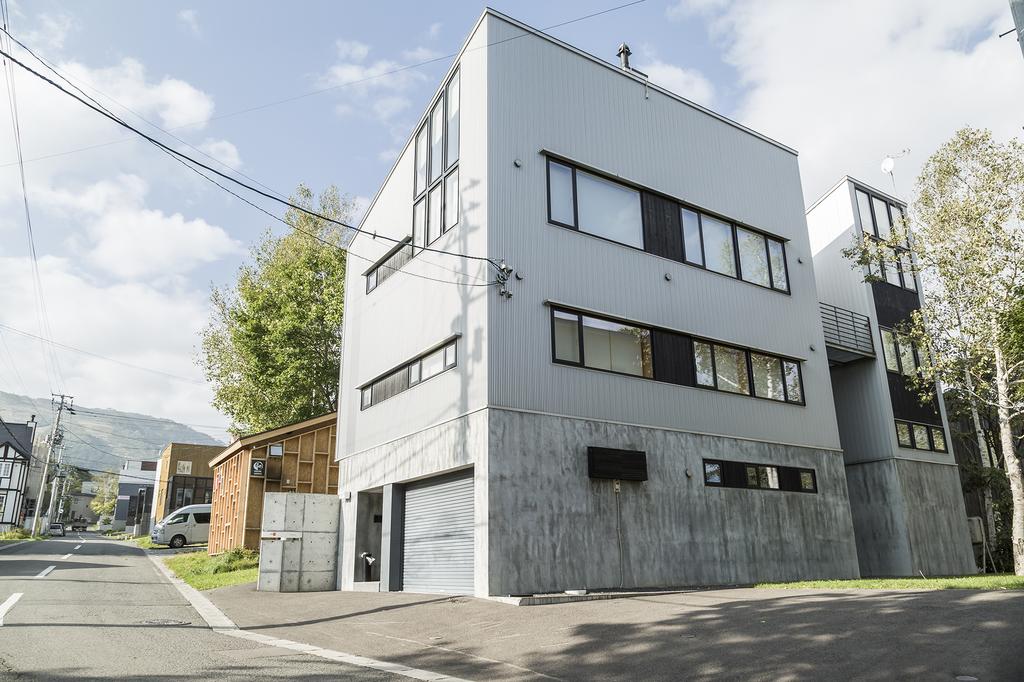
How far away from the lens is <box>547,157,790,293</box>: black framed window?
50.9 ft

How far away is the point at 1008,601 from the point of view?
789cm

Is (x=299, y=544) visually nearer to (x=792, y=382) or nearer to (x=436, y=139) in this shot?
(x=436, y=139)

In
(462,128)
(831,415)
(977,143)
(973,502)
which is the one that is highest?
(977,143)

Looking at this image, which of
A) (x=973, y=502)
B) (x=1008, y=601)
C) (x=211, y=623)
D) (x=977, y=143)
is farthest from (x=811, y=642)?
(x=973, y=502)

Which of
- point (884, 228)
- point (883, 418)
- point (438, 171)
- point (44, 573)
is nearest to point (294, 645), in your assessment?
point (438, 171)

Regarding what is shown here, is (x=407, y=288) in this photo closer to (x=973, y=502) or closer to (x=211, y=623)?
(x=211, y=623)

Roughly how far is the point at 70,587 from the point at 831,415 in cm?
1949

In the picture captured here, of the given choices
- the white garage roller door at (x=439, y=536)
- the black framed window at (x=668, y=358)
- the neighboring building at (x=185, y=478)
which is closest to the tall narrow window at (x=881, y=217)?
the black framed window at (x=668, y=358)

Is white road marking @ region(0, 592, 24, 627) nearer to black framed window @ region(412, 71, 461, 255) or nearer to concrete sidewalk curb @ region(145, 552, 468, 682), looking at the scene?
concrete sidewalk curb @ region(145, 552, 468, 682)

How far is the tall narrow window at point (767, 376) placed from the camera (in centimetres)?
1764

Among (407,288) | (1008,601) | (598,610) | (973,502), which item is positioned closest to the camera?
(1008,601)

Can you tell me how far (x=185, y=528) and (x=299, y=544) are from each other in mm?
23991

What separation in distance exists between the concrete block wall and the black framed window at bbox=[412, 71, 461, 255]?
723 cm

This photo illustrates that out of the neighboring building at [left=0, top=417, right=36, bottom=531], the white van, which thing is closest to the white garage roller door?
Answer: the white van
